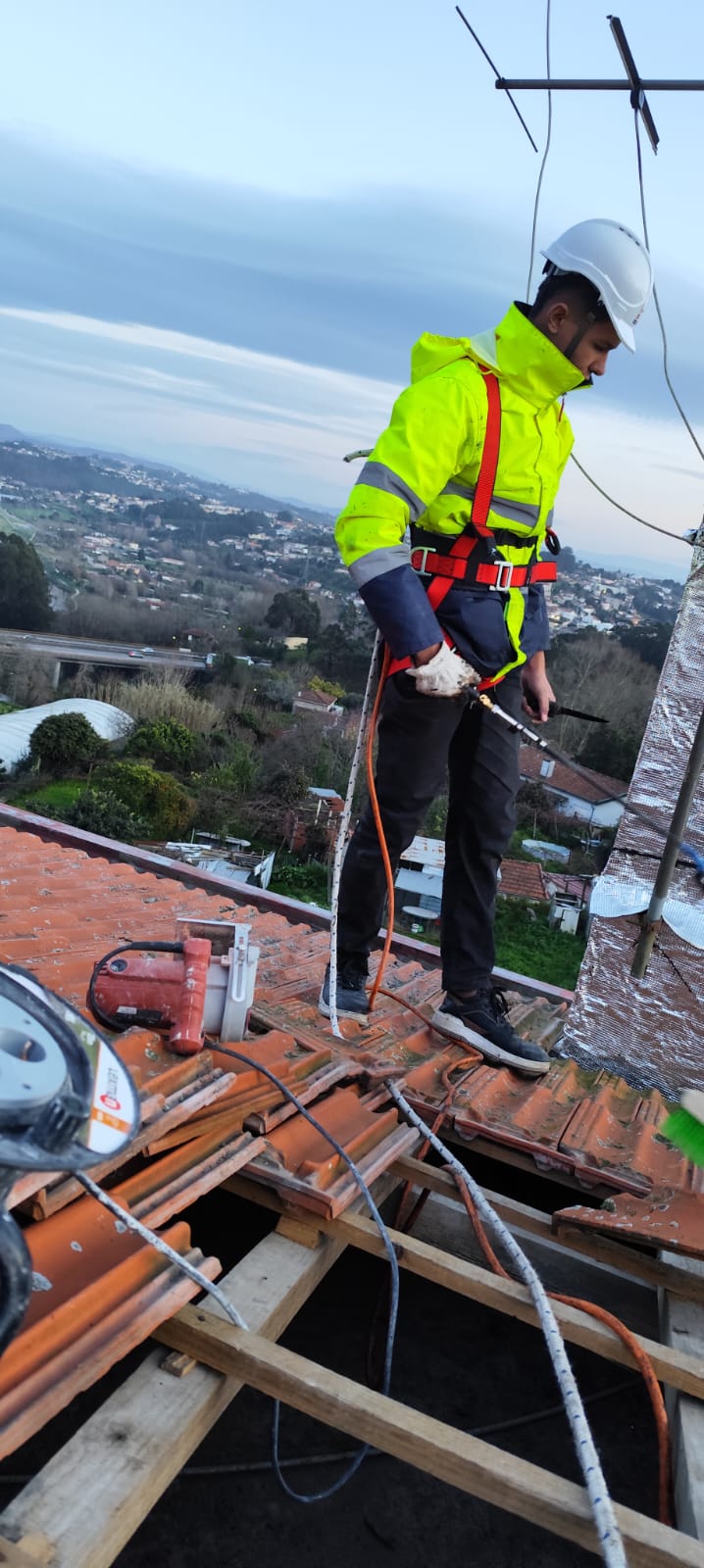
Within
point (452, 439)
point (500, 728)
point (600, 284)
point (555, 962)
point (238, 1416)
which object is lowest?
point (555, 962)

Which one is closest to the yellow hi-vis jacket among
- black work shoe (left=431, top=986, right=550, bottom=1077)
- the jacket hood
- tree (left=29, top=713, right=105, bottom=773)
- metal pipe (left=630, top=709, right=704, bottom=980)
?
the jacket hood

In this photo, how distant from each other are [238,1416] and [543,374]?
273 centimetres

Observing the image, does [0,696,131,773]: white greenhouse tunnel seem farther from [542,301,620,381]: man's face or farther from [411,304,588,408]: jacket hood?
[542,301,620,381]: man's face

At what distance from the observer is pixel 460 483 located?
9.19 feet

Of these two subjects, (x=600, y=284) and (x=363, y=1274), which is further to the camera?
(x=363, y=1274)

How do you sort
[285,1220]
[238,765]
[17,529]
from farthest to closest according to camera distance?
1. [17,529]
2. [238,765]
3. [285,1220]

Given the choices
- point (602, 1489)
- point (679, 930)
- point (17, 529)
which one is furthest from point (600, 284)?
point (17, 529)

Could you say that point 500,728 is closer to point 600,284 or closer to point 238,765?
point 600,284

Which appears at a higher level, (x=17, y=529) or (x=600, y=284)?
(x=600, y=284)

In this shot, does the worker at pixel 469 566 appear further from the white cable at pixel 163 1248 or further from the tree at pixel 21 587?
the tree at pixel 21 587

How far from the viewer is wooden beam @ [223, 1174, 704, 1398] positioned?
6.28 ft

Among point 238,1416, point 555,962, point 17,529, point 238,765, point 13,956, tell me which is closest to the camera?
point 238,1416

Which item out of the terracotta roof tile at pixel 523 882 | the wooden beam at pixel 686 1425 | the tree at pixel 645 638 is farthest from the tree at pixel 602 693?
the wooden beam at pixel 686 1425

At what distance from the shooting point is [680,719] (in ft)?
13.2
